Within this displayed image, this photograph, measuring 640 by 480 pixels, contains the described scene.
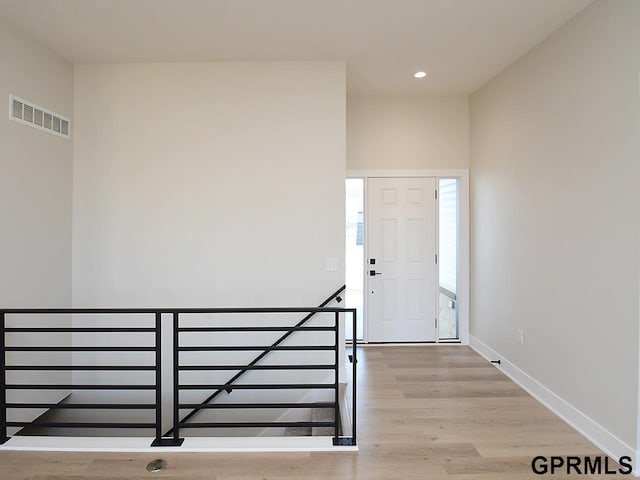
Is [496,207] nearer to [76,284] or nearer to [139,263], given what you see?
[139,263]

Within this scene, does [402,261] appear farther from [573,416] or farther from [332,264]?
[573,416]

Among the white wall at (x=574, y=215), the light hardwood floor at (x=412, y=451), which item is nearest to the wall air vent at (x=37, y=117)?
the light hardwood floor at (x=412, y=451)

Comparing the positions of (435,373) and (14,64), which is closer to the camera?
(14,64)

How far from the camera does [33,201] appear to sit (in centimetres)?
326

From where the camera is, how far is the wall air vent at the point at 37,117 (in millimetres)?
3059

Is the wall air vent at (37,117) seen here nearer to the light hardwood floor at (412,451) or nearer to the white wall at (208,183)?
the white wall at (208,183)

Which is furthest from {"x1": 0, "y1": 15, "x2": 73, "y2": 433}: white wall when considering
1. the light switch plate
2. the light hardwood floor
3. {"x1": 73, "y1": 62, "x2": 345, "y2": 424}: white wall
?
the light switch plate

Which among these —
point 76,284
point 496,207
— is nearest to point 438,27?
point 496,207

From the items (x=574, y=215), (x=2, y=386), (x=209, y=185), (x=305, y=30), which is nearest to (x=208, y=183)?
(x=209, y=185)

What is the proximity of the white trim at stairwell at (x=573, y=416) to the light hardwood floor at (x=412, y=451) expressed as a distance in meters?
0.05

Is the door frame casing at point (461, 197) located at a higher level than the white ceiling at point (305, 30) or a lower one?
lower

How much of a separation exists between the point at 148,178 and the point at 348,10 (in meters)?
2.21

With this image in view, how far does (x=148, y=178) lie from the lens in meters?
3.74

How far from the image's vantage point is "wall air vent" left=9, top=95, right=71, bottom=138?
3059 mm
